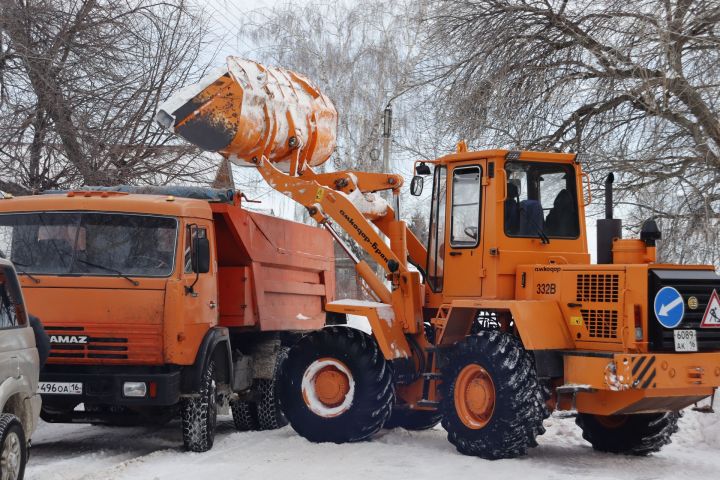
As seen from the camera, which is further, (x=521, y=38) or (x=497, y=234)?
(x=521, y=38)

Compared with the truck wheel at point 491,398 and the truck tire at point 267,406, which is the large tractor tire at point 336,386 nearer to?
the truck wheel at point 491,398

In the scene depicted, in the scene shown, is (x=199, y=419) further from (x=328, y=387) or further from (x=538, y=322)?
(x=538, y=322)

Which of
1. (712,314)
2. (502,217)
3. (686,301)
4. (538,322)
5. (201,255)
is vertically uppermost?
(502,217)

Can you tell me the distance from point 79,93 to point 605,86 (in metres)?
6.94

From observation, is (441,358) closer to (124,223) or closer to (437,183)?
(437,183)

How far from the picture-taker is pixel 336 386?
11.1 metres

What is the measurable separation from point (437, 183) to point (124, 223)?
333cm

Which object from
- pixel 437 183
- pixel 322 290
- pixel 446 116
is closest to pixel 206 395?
pixel 437 183

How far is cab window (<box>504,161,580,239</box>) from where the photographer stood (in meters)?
10.7

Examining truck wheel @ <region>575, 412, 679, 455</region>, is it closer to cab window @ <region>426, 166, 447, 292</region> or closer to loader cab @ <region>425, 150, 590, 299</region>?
loader cab @ <region>425, 150, 590, 299</region>

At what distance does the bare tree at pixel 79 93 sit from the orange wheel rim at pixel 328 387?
15.5 feet

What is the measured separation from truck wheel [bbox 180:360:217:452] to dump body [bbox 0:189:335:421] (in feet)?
0.71

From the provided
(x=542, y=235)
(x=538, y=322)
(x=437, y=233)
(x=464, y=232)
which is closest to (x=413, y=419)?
(x=437, y=233)

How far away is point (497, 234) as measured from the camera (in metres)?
10.6
